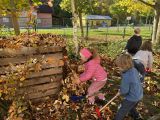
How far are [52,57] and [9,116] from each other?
4.73ft

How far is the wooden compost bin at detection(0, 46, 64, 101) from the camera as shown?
5.91 meters

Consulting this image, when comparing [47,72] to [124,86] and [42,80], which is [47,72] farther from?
[124,86]

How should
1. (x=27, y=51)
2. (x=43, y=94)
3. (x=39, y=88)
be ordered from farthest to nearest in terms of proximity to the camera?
1. (x=43, y=94)
2. (x=39, y=88)
3. (x=27, y=51)

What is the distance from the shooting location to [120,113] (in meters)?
6.03

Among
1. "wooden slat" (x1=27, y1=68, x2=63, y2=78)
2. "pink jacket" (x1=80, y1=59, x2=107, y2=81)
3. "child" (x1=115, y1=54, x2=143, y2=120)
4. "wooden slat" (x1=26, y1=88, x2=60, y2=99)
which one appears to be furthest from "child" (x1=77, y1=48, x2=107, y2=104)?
"child" (x1=115, y1=54, x2=143, y2=120)

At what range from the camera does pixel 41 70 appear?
627 centimetres

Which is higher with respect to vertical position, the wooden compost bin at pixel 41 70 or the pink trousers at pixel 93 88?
the wooden compost bin at pixel 41 70

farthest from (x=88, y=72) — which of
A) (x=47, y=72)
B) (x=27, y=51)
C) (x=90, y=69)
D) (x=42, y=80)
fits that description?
(x=27, y=51)

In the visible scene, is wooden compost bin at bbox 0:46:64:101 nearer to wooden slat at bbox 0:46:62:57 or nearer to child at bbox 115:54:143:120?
wooden slat at bbox 0:46:62:57

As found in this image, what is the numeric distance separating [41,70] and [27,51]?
17.7 inches

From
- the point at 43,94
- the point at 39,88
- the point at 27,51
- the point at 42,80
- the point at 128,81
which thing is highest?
the point at 27,51

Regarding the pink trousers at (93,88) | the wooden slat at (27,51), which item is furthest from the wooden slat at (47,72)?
the pink trousers at (93,88)

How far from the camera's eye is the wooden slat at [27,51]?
587 cm

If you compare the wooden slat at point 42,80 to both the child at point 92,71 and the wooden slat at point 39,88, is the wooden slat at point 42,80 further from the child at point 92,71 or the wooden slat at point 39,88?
the child at point 92,71
